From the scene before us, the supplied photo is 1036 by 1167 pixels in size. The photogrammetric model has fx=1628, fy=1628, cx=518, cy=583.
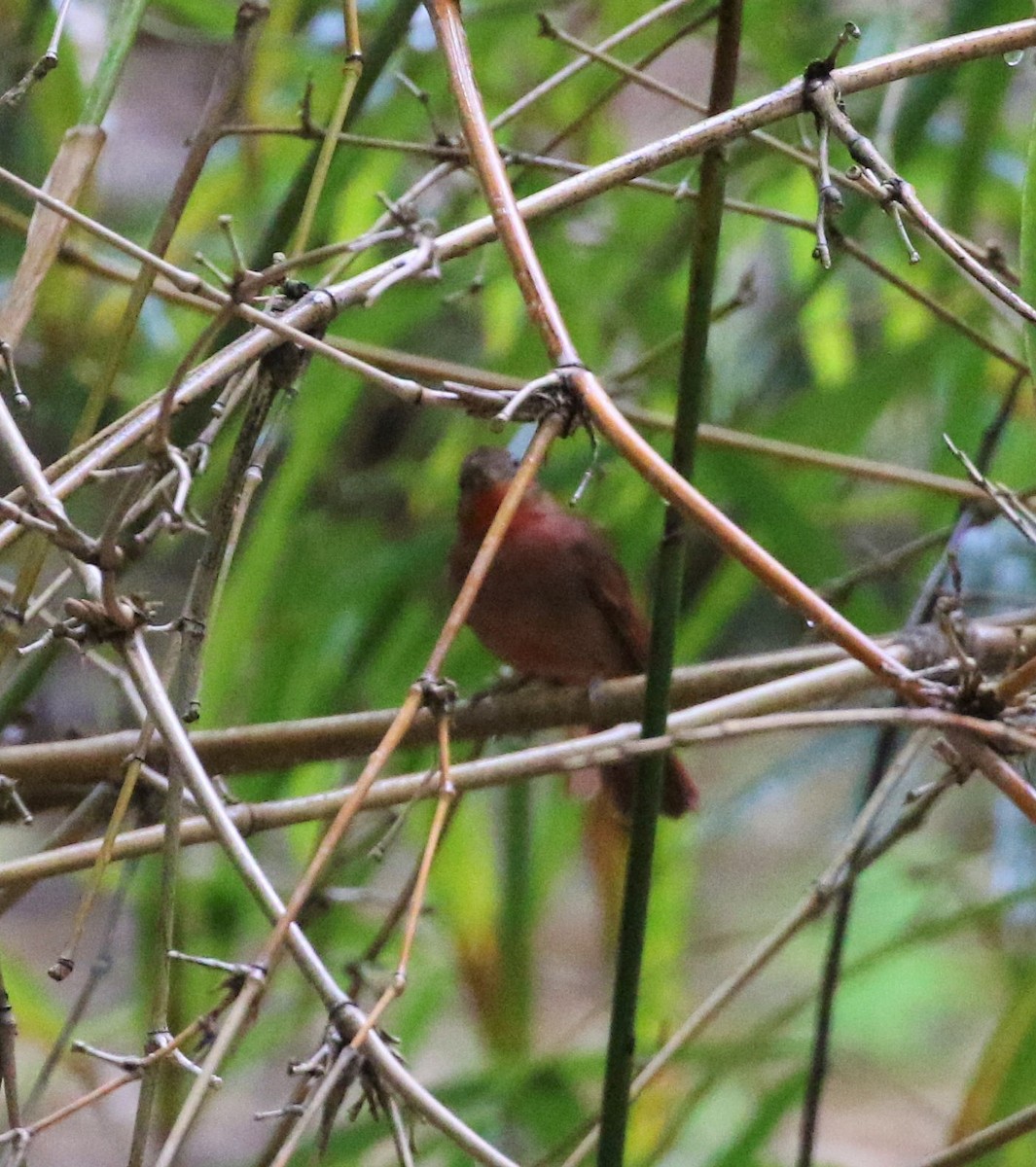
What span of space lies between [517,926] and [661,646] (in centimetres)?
123

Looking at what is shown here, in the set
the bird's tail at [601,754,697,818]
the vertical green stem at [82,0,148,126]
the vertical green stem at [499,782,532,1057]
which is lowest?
the vertical green stem at [499,782,532,1057]

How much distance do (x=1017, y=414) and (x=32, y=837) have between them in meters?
2.70

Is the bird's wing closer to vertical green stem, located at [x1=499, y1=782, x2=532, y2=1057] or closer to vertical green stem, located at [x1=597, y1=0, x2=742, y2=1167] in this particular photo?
vertical green stem, located at [x1=499, y1=782, x2=532, y2=1057]

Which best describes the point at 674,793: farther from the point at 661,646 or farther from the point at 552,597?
the point at 661,646

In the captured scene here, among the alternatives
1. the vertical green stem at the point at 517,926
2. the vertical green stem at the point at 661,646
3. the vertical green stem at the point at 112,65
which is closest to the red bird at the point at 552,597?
the vertical green stem at the point at 517,926

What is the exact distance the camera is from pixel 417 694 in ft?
2.51

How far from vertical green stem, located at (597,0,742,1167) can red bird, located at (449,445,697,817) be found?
1.15 metres

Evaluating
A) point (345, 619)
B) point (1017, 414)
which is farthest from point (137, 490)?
point (1017, 414)

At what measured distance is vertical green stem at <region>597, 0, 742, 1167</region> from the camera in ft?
3.65

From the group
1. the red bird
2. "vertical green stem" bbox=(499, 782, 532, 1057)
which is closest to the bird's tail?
the red bird

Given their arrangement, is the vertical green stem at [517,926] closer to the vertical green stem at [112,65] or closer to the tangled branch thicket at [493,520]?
the tangled branch thicket at [493,520]

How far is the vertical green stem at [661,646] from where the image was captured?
1113 mm

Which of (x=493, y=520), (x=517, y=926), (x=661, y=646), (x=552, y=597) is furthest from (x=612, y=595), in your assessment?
(x=493, y=520)

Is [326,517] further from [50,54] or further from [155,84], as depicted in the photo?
[155,84]
